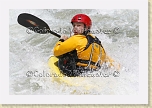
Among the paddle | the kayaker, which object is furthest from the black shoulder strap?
the paddle

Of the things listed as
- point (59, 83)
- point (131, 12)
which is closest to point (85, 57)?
point (59, 83)

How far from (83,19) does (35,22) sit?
32 cm

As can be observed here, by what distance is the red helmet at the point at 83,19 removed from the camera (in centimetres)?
264

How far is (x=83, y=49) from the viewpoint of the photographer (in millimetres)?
2615

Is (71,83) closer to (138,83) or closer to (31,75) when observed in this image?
(31,75)

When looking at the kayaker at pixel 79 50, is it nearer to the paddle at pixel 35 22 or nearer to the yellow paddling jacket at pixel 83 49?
the yellow paddling jacket at pixel 83 49

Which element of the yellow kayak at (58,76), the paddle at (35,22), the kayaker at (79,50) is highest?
the paddle at (35,22)

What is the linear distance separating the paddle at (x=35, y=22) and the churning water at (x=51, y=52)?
0.08 ft

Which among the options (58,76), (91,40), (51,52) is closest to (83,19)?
(91,40)

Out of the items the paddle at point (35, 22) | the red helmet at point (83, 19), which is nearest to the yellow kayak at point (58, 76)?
the paddle at point (35, 22)

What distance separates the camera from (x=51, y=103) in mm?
2668

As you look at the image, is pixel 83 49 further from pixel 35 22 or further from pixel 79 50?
pixel 35 22

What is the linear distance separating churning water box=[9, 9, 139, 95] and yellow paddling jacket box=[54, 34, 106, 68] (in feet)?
0.20

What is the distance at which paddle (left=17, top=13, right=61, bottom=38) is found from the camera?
2.68 meters
